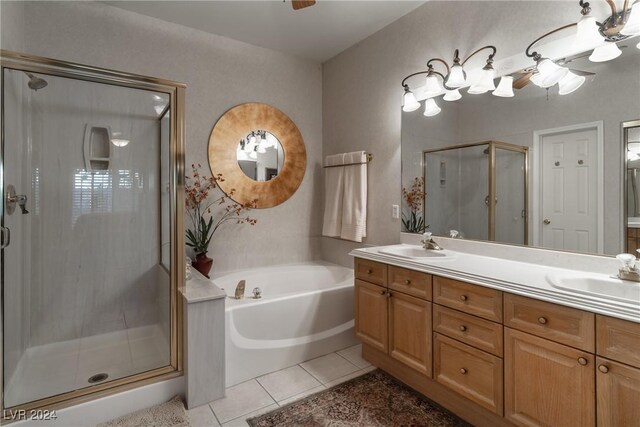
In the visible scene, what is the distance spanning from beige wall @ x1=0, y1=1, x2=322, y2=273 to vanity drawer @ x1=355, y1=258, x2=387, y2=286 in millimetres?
1256

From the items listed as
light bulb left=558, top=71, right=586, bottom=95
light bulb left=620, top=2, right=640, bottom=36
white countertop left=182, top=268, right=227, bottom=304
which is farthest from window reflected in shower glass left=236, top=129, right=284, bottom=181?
light bulb left=620, top=2, right=640, bottom=36

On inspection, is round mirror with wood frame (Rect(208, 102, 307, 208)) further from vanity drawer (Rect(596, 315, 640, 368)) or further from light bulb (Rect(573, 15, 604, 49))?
vanity drawer (Rect(596, 315, 640, 368))

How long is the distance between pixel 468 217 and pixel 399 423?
1.33m

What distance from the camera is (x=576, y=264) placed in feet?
5.18

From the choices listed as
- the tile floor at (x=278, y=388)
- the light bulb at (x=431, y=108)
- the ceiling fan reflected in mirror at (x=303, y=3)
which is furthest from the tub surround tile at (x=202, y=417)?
the light bulb at (x=431, y=108)

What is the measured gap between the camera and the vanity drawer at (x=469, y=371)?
140cm

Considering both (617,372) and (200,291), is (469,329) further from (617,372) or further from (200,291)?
(200,291)

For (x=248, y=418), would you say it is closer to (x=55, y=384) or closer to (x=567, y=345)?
(x=55, y=384)

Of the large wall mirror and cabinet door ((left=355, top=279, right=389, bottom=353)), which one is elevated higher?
the large wall mirror

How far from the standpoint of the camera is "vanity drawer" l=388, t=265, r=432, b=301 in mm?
1702

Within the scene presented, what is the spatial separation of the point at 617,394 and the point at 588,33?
1.53 metres

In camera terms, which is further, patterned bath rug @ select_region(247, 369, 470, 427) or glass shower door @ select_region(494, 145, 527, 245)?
glass shower door @ select_region(494, 145, 527, 245)

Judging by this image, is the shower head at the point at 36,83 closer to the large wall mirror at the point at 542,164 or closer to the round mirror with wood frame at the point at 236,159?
the round mirror with wood frame at the point at 236,159

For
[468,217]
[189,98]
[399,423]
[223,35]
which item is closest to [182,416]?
[399,423]
